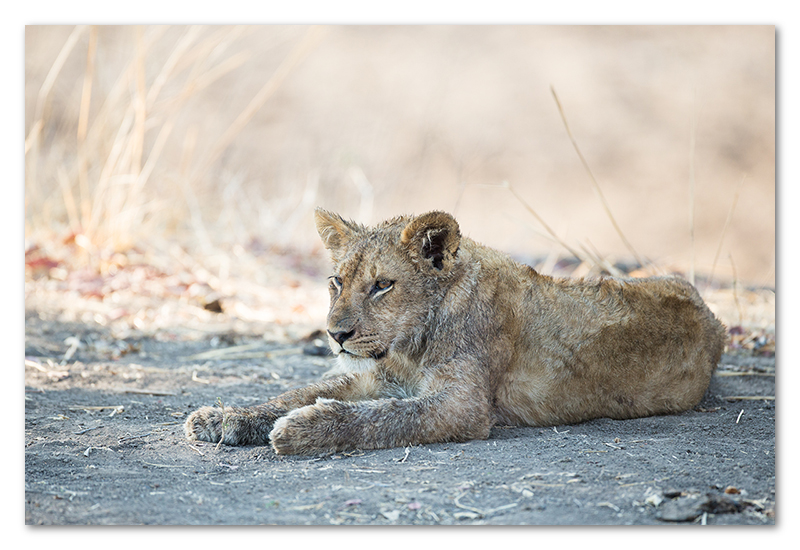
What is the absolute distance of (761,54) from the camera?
5.44 m

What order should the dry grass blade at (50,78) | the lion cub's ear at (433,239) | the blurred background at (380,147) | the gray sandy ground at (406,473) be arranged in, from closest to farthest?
1. the gray sandy ground at (406,473)
2. the lion cub's ear at (433,239)
3. the dry grass blade at (50,78)
4. the blurred background at (380,147)

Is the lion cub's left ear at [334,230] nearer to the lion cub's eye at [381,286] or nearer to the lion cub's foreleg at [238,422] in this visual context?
the lion cub's eye at [381,286]

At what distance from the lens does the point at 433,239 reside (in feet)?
12.9

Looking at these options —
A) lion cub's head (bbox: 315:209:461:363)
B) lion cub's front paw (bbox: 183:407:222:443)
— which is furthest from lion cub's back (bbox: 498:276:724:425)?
lion cub's front paw (bbox: 183:407:222:443)

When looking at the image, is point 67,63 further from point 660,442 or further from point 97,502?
point 660,442

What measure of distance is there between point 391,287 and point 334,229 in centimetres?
64

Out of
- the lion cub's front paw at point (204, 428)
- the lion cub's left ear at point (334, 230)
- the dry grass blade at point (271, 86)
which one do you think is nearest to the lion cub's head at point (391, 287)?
the lion cub's left ear at point (334, 230)

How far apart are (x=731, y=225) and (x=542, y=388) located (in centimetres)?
586

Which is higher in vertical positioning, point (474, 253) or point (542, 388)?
point (474, 253)

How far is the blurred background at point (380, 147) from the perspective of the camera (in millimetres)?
6320

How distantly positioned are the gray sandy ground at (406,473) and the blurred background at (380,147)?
2.03 meters

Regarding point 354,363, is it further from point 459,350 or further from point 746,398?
point 746,398
